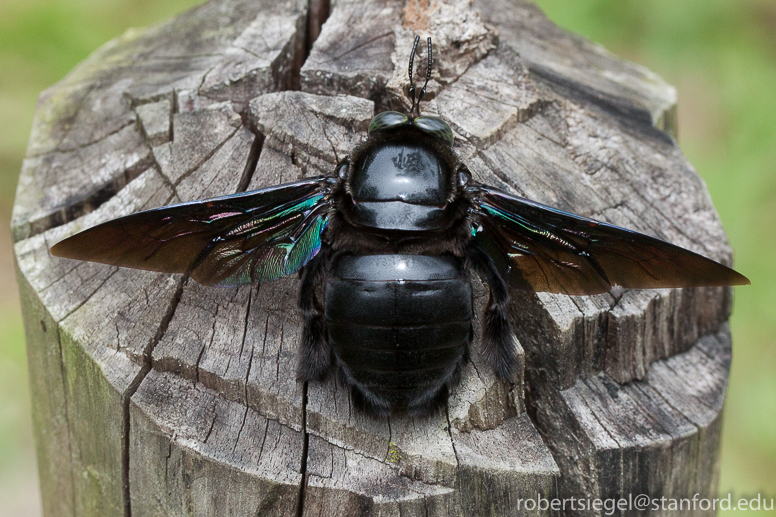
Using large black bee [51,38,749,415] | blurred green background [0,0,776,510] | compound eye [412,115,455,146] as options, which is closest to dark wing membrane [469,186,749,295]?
large black bee [51,38,749,415]

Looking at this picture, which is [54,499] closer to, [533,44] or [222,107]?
[222,107]

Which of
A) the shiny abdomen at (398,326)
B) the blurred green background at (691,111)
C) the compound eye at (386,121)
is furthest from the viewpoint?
the blurred green background at (691,111)

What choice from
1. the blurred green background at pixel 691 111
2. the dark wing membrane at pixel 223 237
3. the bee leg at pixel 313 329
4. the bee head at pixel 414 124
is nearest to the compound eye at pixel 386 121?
the bee head at pixel 414 124

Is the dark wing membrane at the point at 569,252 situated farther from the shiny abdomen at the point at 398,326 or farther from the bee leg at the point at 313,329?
the bee leg at the point at 313,329

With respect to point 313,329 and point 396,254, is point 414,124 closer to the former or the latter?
point 396,254

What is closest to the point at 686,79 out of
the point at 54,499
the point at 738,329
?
the point at 738,329

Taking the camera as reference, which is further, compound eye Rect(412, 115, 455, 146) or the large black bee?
compound eye Rect(412, 115, 455, 146)

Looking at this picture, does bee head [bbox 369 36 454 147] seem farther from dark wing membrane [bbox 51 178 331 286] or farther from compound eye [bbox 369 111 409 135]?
dark wing membrane [bbox 51 178 331 286]
